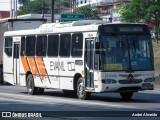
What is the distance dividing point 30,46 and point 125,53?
661 cm

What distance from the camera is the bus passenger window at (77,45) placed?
85.9 feet

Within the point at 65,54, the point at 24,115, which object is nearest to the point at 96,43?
the point at 65,54

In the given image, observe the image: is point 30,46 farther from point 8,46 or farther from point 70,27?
point 70,27

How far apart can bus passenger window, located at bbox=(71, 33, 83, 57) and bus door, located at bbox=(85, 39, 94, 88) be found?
519 millimetres

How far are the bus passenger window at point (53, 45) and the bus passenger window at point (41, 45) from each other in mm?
378

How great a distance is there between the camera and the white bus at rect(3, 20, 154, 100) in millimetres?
Answer: 24797

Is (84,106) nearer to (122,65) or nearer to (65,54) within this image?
(122,65)

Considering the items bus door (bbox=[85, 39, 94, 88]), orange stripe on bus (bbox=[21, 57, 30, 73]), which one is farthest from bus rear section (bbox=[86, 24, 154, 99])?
orange stripe on bus (bbox=[21, 57, 30, 73])

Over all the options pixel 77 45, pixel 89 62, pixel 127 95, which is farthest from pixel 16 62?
pixel 127 95

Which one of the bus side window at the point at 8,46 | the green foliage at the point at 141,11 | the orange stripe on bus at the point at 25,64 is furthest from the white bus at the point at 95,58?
the green foliage at the point at 141,11

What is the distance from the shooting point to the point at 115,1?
16800cm

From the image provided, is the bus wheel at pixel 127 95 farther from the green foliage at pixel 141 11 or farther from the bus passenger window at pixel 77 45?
the green foliage at pixel 141 11

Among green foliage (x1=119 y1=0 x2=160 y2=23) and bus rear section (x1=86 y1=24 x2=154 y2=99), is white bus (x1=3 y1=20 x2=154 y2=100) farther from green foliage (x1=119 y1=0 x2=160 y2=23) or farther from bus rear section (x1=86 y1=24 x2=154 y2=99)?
green foliage (x1=119 y1=0 x2=160 y2=23)

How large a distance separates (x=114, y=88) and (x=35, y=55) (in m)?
6.15
